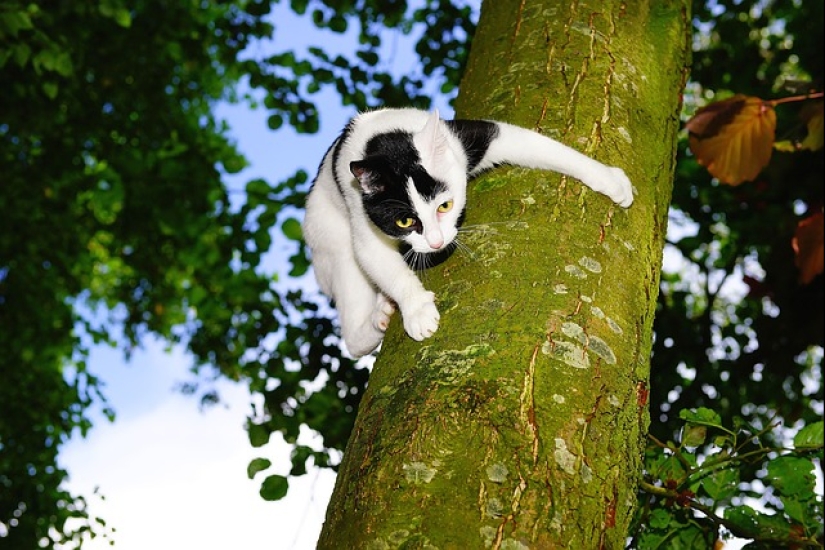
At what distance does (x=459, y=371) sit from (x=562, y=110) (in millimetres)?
1106

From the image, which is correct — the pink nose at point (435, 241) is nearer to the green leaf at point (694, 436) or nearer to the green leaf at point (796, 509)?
the green leaf at point (694, 436)

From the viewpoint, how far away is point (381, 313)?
303cm

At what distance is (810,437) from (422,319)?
1.34 m

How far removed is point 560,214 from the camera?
2074 mm

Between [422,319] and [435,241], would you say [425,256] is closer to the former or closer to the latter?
[435,241]

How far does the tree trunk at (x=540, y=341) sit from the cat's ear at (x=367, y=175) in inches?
18.8

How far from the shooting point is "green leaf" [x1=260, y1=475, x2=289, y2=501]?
3.10 m

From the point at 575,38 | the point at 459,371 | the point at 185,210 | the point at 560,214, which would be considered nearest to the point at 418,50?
the point at 185,210

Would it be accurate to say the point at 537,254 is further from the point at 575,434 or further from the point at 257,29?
the point at 257,29

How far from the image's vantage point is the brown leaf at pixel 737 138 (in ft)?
8.25

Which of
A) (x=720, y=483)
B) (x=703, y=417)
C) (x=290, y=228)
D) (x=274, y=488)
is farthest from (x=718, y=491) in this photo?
(x=290, y=228)

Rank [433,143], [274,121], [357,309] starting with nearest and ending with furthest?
[433,143] → [357,309] → [274,121]

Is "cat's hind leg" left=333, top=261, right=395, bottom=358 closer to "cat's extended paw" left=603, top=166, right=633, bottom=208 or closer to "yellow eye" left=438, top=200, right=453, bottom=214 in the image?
"yellow eye" left=438, top=200, right=453, bottom=214

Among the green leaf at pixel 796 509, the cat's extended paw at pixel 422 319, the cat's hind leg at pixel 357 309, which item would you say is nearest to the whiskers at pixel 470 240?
the cat's extended paw at pixel 422 319
